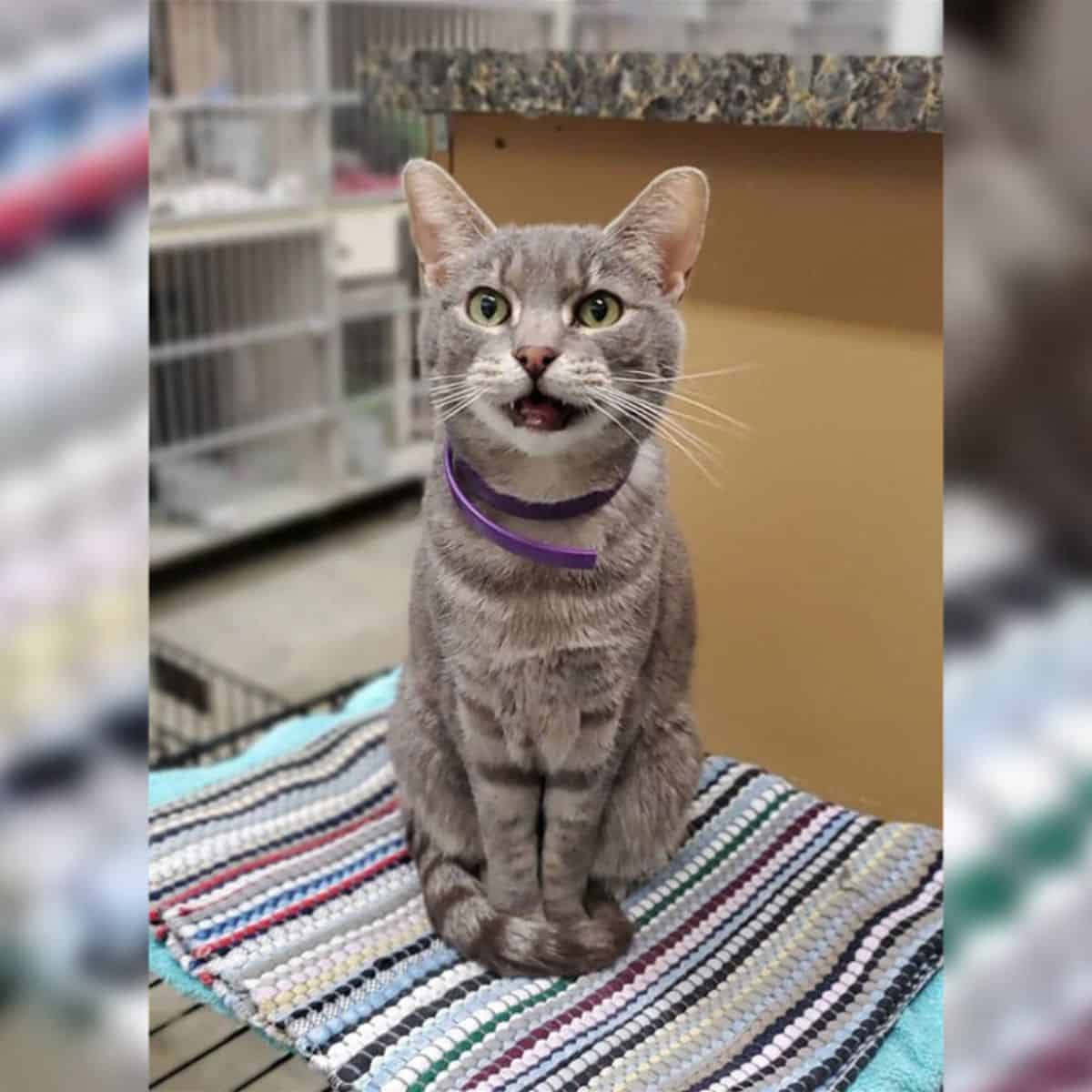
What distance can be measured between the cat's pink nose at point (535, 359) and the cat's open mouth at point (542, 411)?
2 cm

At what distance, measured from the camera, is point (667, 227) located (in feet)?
2.65

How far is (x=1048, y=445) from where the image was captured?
28cm

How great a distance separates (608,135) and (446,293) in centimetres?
43

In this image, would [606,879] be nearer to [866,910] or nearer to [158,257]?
[866,910]

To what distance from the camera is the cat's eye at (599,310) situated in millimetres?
783

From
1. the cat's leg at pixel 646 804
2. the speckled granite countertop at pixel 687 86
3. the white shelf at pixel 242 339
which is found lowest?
the cat's leg at pixel 646 804

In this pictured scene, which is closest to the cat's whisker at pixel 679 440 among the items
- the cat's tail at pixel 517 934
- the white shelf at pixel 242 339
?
the cat's tail at pixel 517 934

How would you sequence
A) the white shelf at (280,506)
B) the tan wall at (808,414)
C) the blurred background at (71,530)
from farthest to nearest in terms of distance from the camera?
the white shelf at (280,506) → the tan wall at (808,414) → the blurred background at (71,530)

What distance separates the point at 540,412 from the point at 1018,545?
49cm

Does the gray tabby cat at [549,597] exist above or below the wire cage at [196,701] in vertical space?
above

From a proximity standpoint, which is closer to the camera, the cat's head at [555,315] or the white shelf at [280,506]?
the cat's head at [555,315]

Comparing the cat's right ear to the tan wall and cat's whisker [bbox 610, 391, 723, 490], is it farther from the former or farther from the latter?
the tan wall

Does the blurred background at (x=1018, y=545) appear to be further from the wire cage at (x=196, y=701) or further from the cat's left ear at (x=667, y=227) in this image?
the wire cage at (x=196, y=701)

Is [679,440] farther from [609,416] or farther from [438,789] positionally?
[438,789]
